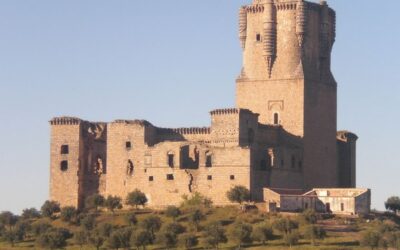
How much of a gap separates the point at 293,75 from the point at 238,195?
38.6 ft

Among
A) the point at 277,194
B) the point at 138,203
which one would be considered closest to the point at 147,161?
the point at 138,203

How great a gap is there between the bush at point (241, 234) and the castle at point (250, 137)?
26.8ft

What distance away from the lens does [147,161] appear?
10744 centimetres

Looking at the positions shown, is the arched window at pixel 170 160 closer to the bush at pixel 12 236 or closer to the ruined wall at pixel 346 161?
the bush at pixel 12 236

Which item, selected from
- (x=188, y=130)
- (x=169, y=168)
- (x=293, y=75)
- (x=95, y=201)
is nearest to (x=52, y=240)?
(x=95, y=201)

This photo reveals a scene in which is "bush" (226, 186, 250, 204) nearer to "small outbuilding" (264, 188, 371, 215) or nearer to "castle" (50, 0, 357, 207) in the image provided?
"castle" (50, 0, 357, 207)

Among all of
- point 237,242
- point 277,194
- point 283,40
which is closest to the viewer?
point 237,242

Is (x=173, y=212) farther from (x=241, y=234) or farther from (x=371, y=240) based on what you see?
(x=371, y=240)

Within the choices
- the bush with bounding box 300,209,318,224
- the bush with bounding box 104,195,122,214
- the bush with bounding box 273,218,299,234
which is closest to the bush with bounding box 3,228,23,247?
the bush with bounding box 104,195,122,214

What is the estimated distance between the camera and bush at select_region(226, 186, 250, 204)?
103 metres

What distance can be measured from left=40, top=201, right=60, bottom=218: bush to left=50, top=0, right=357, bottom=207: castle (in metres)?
1.34

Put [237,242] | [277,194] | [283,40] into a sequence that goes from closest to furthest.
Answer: [237,242] < [277,194] < [283,40]

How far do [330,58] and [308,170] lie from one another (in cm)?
900

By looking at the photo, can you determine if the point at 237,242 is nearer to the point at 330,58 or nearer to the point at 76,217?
the point at 76,217
